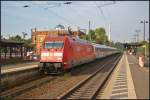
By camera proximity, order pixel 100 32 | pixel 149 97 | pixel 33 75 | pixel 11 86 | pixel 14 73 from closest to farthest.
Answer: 1. pixel 149 97
2. pixel 11 86
3. pixel 14 73
4. pixel 33 75
5. pixel 100 32

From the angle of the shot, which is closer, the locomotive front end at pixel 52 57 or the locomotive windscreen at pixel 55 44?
the locomotive front end at pixel 52 57

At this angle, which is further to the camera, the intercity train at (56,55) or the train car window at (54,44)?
the train car window at (54,44)

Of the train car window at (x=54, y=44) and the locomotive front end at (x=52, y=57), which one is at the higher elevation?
the train car window at (x=54, y=44)

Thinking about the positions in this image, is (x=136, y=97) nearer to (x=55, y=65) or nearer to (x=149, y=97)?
(x=149, y=97)

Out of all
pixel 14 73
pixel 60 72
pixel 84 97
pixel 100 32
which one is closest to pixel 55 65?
pixel 60 72

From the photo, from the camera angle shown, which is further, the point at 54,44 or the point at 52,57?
the point at 54,44

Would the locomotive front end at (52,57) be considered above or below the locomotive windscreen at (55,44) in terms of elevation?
below

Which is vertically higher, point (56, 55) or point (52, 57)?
point (56, 55)

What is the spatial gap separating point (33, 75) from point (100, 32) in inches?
4792

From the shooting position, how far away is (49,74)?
24.5 meters

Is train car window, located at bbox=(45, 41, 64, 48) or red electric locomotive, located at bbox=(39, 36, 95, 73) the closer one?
red electric locomotive, located at bbox=(39, 36, 95, 73)

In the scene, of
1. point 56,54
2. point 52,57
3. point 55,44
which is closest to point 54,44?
point 55,44

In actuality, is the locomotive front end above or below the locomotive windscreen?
below

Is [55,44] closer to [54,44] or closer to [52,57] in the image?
[54,44]
